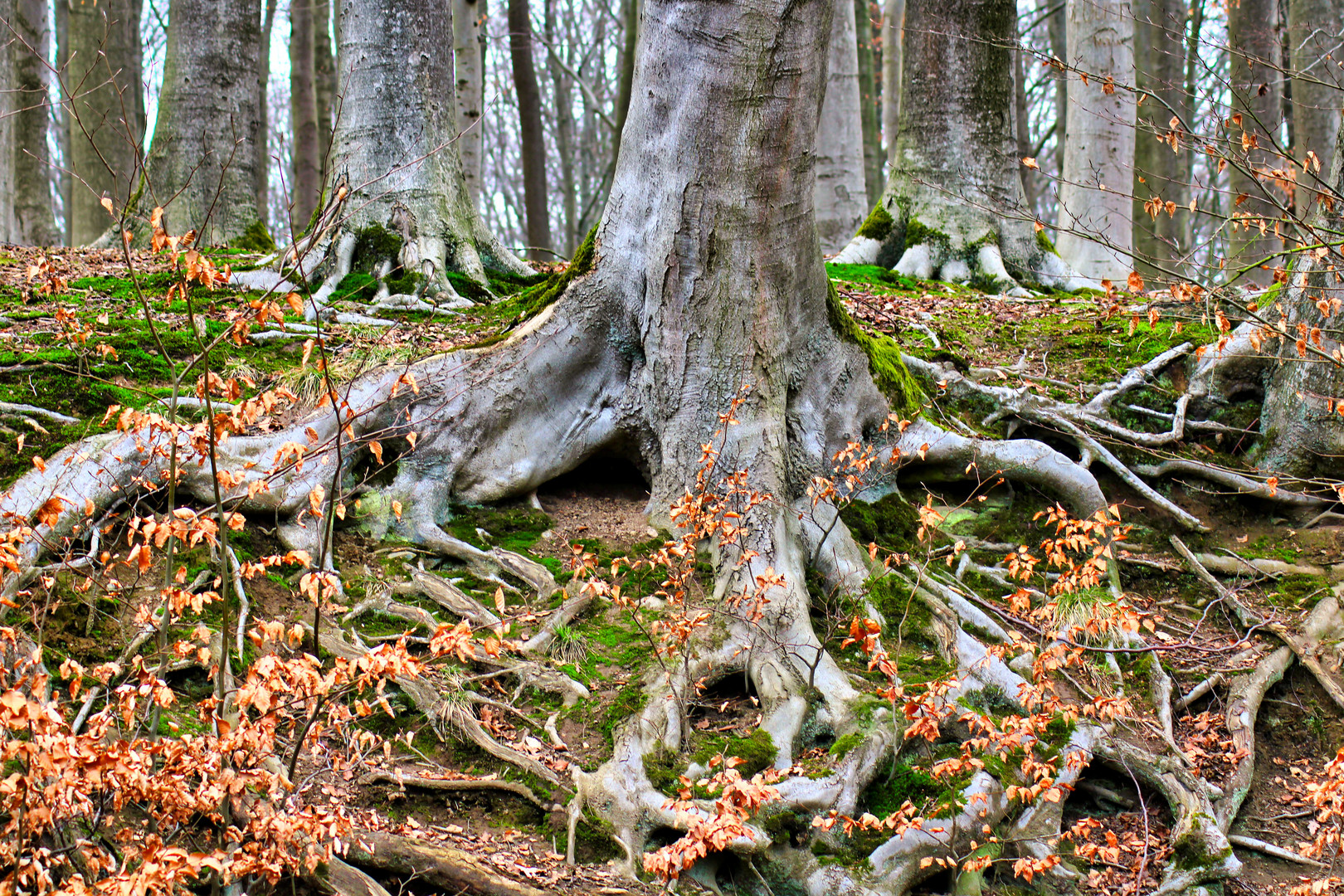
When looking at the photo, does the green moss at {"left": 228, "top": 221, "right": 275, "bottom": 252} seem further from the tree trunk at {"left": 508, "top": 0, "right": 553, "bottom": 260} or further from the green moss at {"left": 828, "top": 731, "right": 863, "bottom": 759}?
the green moss at {"left": 828, "top": 731, "right": 863, "bottom": 759}

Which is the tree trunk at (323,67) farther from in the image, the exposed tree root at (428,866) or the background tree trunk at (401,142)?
the exposed tree root at (428,866)

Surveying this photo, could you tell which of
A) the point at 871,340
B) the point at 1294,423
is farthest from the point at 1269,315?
the point at 871,340

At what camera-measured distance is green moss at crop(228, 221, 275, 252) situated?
9609mm

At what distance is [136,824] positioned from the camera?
11.0 ft

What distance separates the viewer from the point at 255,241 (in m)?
9.74

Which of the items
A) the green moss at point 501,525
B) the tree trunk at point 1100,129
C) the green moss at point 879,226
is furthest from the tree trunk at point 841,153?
the green moss at point 501,525

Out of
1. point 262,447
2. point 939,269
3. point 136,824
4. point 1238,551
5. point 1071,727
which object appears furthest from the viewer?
point 939,269

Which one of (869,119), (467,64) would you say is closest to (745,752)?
(467,64)

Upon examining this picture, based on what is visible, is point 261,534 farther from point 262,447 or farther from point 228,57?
point 228,57

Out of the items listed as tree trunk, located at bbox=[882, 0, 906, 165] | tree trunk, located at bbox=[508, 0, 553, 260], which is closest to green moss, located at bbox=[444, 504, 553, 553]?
tree trunk, located at bbox=[508, 0, 553, 260]

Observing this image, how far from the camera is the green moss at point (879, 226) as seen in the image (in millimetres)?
9766

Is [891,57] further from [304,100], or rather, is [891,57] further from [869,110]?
[304,100]

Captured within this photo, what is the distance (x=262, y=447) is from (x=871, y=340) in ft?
12.6

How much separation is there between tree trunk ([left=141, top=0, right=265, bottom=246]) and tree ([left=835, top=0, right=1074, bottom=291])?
246 inches
